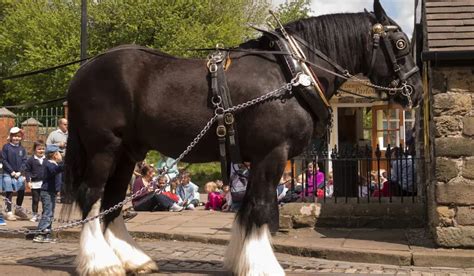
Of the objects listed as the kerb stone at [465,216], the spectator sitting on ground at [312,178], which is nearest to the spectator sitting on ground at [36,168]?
the spectator sitting on ground at [312,178]

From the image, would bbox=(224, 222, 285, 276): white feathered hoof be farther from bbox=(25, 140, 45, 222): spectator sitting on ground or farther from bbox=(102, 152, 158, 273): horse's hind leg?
bbox=(25, 140, 45, 222): spectator sitting on ground

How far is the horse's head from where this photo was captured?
628 centimetres

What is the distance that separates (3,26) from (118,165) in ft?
130

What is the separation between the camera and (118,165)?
6656mm

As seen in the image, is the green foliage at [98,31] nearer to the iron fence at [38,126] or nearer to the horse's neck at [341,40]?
the iron fence at [38,126]

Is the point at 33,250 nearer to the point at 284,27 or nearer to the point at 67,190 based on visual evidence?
the point at 67,190

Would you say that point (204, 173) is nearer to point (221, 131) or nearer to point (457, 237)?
point (457, 237)

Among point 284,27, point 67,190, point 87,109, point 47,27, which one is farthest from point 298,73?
point 47,27

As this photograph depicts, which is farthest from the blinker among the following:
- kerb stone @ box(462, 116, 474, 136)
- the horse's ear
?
Result: kerb stone @ box(462, 116, 474, 136)

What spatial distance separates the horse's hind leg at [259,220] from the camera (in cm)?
570

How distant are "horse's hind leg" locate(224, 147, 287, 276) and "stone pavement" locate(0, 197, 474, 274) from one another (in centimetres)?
273

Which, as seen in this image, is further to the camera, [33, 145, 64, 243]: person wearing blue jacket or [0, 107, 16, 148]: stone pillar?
[0, 107, 16, 148]: stone pillar

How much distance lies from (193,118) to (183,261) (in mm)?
2320

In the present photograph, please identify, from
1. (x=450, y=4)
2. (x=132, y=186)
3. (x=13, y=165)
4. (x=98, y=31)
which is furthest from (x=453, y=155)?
(x=98, y=31)
